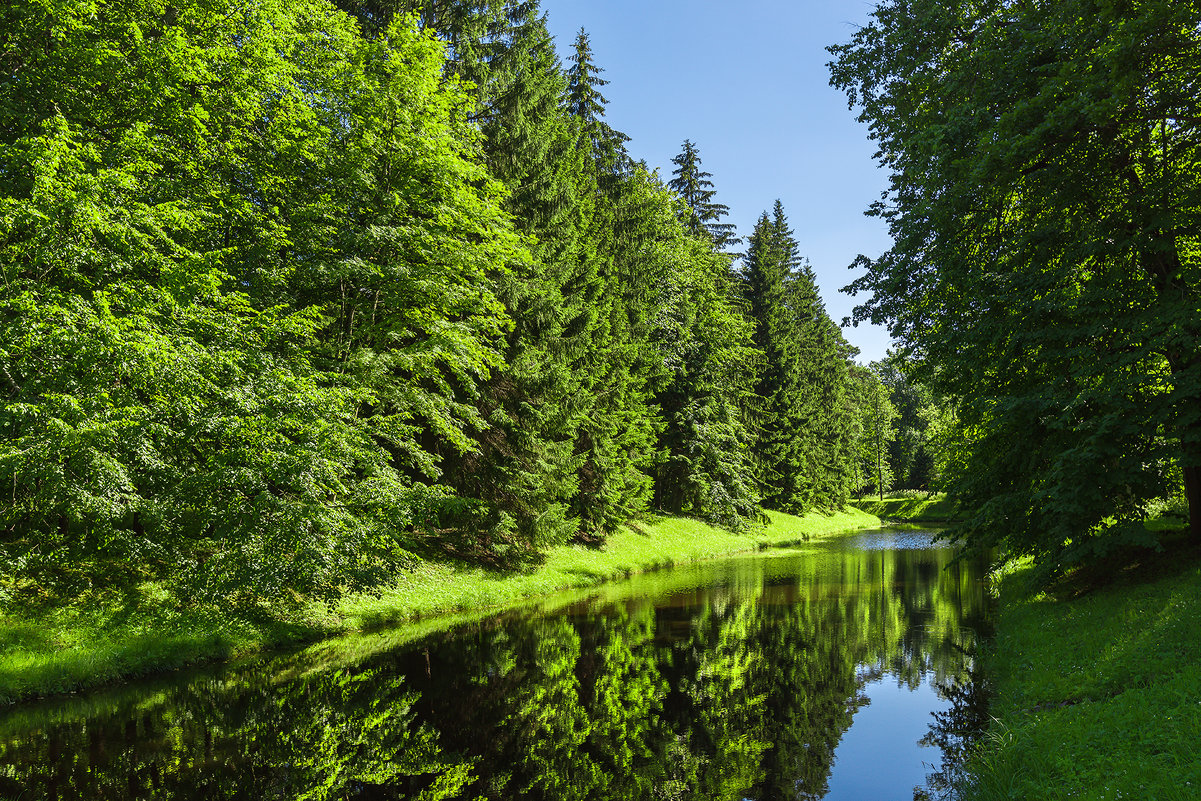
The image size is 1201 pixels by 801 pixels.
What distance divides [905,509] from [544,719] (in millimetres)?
62779

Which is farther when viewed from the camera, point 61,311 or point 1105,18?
point 61,311

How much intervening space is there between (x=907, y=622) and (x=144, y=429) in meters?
17.5

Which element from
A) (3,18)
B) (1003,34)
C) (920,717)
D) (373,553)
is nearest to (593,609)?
(373,553)

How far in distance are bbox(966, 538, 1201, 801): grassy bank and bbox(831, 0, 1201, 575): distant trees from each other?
1.14 m

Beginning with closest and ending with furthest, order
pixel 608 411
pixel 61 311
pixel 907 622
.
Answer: pixel 61 311
pixel 907 622
pixel 608 411

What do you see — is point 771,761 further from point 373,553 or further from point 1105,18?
point 1105,18

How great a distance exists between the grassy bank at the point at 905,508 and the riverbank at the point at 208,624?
1588 inches

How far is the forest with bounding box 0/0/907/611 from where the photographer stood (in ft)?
38.6

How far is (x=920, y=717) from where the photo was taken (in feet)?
31.2

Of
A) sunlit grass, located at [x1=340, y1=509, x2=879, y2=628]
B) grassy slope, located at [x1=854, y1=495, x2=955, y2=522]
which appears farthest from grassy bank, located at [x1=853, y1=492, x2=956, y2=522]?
sunlit grass, located at [x1=340, y1=509, x2=879, y2=628]

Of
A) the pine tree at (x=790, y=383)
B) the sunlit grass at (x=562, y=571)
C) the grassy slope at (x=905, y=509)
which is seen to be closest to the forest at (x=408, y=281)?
the sunlit grass at (x=562, y=571)

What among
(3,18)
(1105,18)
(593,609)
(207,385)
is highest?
(3,18)

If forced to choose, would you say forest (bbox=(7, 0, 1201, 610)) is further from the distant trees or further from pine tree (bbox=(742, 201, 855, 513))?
pine tree (bbox=(742, 201, 855, 513))

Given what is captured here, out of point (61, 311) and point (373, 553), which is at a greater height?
point (61, 311)
